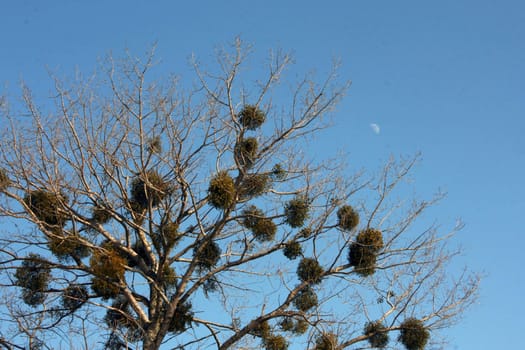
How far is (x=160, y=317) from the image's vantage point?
34.7 feet

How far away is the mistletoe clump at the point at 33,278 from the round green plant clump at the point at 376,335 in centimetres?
473

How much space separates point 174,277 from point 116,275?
95cm

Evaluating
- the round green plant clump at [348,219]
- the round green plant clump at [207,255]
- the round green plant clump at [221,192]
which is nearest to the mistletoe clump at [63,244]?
the round green plant clump at [207,255]

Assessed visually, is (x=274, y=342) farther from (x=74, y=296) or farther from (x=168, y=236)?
(x=74, y=296)

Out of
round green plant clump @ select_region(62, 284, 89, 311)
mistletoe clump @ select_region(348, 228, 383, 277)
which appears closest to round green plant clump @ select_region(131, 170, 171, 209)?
round green plant clump @ select_region(62, 284, 89, 311)

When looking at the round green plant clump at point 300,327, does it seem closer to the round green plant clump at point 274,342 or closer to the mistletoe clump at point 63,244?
the round green plant clump at point 274,342

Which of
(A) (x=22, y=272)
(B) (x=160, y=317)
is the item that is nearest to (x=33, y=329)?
(A) (x=22, y=272)

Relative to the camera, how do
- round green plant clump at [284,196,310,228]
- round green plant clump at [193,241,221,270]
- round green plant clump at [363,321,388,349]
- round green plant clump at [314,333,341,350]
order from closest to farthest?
round green plant clump at [314,333,341,350], round green plant clump at [363,321,388,349], round green plant clump at [284,196,310,228], round green plant clump at [193,241,221,270]

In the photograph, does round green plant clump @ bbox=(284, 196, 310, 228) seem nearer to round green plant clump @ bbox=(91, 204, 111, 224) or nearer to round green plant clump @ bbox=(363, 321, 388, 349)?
round green plant clump @ bbox=(363, 321, 388, 349)

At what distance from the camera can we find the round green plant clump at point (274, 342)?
10539 millimetres

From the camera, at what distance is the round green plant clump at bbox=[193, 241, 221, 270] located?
35.1 feet

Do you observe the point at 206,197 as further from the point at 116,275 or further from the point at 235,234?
the point at 116,275

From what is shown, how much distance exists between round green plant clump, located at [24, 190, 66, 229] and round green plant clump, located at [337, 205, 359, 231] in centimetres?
393

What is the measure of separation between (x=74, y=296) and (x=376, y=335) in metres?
4.47
